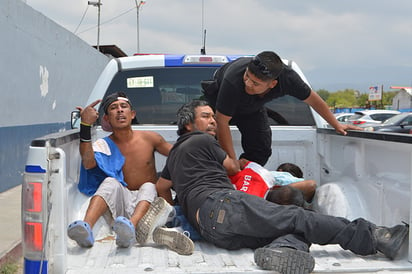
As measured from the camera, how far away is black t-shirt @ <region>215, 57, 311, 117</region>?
325cm

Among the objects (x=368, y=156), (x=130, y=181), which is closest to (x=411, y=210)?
(x=368, y=156)

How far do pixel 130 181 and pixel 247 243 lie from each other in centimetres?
129

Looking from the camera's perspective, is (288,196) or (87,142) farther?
(288,196)

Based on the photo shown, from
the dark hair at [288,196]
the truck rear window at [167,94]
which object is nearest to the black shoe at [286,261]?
the dark hair at [288,196]

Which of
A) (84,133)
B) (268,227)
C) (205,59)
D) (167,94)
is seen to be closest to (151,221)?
(268,227)

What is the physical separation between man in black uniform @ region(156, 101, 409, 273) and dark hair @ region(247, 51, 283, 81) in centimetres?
71

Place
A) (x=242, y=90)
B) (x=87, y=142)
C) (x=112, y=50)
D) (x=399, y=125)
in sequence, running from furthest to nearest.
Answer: (x=112, y=50)
(x=399, y=125)
(x=242, y=90)
(x=87, y=142)

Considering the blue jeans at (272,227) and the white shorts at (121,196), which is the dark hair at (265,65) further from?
the white shorts at (121,196)

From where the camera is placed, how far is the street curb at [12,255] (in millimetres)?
4504

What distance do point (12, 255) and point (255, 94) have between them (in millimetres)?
3145

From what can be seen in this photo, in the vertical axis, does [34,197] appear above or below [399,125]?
above

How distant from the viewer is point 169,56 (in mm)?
4301

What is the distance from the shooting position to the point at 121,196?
126 inches

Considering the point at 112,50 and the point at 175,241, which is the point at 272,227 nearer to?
the point at 175,241
